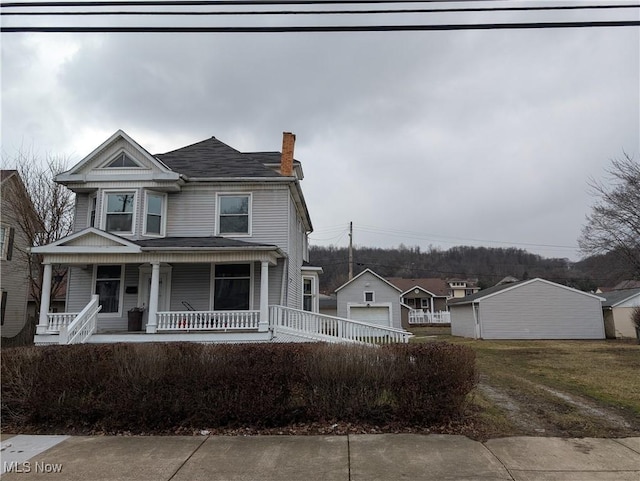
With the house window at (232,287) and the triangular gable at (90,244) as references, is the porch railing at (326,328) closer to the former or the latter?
the house window at (232,287)

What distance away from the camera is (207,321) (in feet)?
41.3

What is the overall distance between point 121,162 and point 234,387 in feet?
36.8

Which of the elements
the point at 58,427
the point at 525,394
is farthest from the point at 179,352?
the point at 525,394

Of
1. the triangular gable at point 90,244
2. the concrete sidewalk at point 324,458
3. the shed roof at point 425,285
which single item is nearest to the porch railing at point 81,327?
the triangular gable at point 90,244

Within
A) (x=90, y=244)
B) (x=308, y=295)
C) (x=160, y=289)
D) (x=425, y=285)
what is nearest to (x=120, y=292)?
(x=160, y=289)

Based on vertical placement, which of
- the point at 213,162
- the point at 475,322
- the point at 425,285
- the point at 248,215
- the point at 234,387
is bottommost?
the point at 234,387

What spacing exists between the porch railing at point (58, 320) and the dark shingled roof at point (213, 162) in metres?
5.98

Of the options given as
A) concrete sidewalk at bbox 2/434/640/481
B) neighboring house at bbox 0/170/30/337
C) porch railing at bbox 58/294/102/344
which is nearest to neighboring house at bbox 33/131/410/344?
porch railing at bbox 58/294/102/344

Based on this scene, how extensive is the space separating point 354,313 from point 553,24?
2631 centimetres

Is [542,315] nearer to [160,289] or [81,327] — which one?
[160,289]

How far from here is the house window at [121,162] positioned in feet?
47.6

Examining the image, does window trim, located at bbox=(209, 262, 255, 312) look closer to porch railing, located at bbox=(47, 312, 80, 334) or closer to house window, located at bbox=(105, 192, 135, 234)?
house window, located at bbox=(105, 192, 135, 234)

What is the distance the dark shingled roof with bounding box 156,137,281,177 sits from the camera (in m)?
14.9
